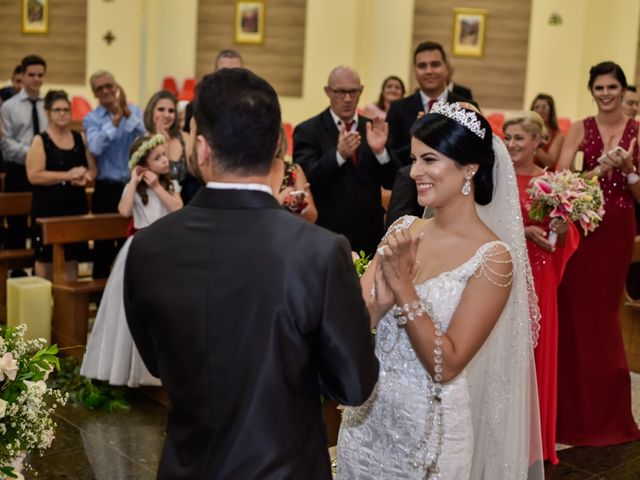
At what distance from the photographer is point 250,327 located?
195cm

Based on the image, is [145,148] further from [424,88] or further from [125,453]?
[125,453]

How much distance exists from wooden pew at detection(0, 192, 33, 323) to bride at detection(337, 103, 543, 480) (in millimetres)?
→ 4870

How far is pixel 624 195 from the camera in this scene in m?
5.64

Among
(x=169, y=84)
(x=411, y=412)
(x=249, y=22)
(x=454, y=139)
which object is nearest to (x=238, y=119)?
(x=454, y=139)

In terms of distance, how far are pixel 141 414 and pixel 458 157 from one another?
3.16 m

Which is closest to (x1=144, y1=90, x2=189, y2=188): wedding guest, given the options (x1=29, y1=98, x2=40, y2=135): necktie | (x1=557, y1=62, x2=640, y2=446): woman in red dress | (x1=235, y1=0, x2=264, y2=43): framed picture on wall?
(x1=29, y1=98, x2=40, y2=135): necktie

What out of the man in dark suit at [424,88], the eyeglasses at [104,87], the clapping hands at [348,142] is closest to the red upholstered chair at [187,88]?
the eyeglasses at [104,87]

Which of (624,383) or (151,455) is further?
(624,383)

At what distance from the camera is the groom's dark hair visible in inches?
76.4

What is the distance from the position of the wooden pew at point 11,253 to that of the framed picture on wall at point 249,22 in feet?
23.1

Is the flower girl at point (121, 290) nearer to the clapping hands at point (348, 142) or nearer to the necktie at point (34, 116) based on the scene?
the clapping hands at point (348, 142)

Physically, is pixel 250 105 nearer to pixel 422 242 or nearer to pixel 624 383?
pixel 422 242

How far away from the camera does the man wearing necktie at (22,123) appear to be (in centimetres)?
833

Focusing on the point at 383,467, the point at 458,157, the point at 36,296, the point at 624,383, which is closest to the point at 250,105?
the point at 458,157
